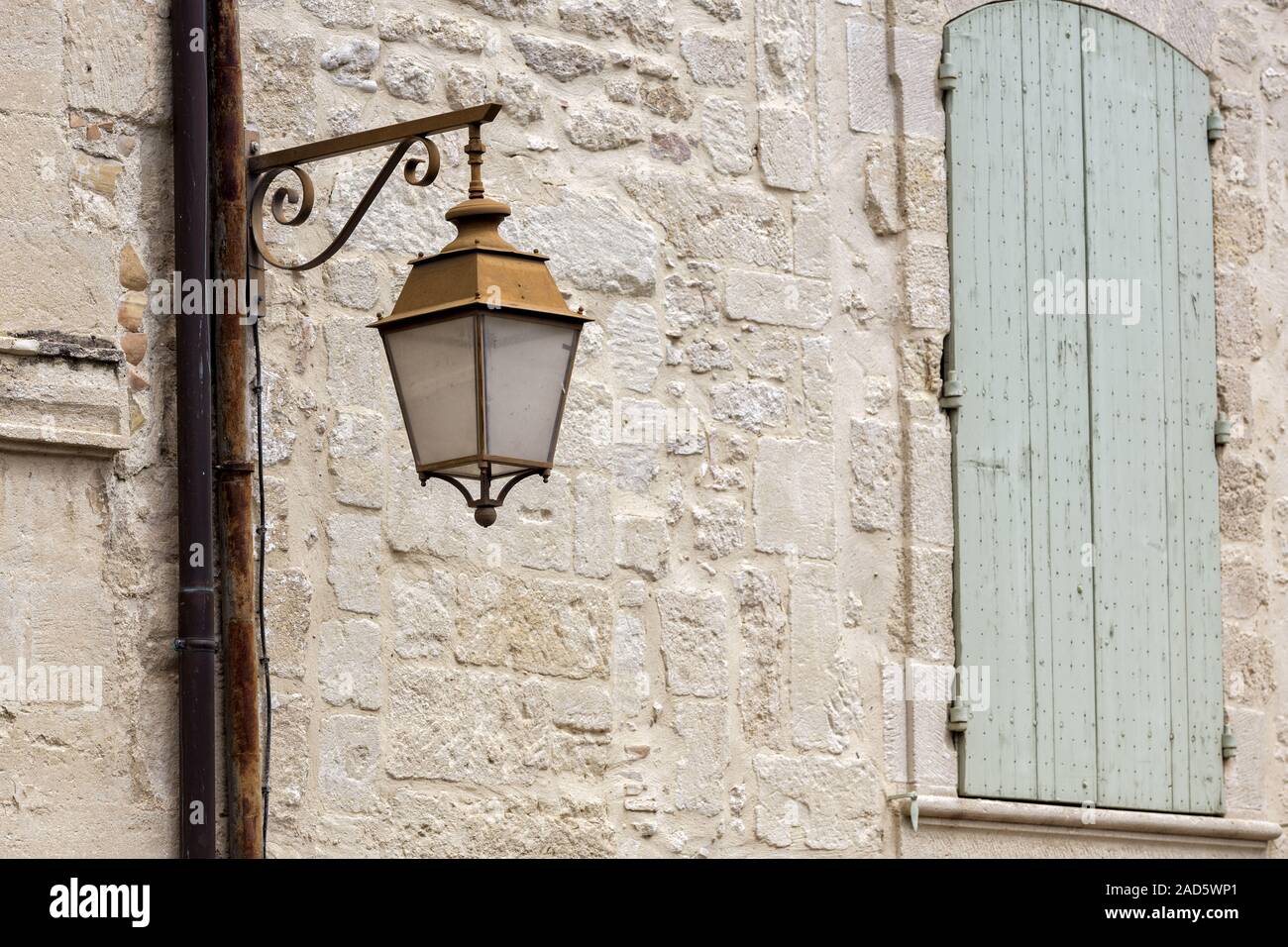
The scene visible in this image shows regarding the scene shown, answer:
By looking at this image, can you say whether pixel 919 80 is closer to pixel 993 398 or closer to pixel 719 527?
pixel 993 398

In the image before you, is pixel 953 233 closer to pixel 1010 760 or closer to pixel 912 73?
pixel 912 73

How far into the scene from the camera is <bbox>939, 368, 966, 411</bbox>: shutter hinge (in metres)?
6.60

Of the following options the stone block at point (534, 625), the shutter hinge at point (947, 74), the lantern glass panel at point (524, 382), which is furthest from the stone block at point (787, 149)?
the lantern glass panel at point (524, 382)

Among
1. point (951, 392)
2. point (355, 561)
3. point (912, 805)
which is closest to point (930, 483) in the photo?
point (951, 392)

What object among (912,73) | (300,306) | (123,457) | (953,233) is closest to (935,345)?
(953,233)

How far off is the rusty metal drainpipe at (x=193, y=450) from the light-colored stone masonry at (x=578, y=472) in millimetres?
54

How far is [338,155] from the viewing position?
16.5 ft

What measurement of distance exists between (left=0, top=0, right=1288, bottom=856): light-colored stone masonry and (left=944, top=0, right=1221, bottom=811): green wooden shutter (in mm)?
122

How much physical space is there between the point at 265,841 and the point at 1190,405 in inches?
130

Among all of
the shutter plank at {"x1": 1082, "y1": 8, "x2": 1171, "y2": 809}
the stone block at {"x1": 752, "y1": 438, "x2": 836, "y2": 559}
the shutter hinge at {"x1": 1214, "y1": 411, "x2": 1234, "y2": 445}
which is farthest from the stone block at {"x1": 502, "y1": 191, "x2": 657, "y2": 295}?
the shutter hinge at {"x1": 1214, "y1": 411, "x2": 1234, "y2": 445}

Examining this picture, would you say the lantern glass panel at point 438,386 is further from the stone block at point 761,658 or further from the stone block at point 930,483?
the stone block at point 930,483

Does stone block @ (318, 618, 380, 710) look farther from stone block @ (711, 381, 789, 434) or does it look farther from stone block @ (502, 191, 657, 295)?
stone block @ (711, 381, 789, 434)

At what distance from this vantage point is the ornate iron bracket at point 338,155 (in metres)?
4.77

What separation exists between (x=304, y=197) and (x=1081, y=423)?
108 inches
